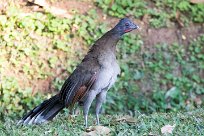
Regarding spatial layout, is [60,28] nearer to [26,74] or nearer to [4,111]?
[26,74]

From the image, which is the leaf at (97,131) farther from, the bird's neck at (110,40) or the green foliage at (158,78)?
the green foliage at (158,78)

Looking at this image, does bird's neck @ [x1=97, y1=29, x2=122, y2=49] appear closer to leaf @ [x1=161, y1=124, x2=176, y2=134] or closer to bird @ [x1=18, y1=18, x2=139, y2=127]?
bird @ [x1=18, y1=18, x2=139, y2=127]

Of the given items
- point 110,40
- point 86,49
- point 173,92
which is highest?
point 110,40

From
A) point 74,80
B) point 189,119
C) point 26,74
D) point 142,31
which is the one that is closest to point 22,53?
point 26,74

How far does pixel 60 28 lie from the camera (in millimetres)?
11094

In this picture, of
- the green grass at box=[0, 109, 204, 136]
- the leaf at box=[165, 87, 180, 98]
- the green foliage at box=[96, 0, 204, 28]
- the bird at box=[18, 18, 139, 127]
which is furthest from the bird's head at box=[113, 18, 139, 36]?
the green foliage at box=[96, 0, 204, 28]

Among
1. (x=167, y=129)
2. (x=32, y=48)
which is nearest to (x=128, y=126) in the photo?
(x=167, y=129)

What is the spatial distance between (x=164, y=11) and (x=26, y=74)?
3.13 meters

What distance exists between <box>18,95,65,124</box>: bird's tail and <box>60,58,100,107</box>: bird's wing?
316 mm

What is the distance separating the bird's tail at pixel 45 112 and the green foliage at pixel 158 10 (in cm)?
418

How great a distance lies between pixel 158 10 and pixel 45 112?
4912 millimetres

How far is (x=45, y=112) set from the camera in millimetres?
7719

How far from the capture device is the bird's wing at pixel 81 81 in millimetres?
7297

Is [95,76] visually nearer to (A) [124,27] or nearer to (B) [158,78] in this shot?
(A) [124,27]
